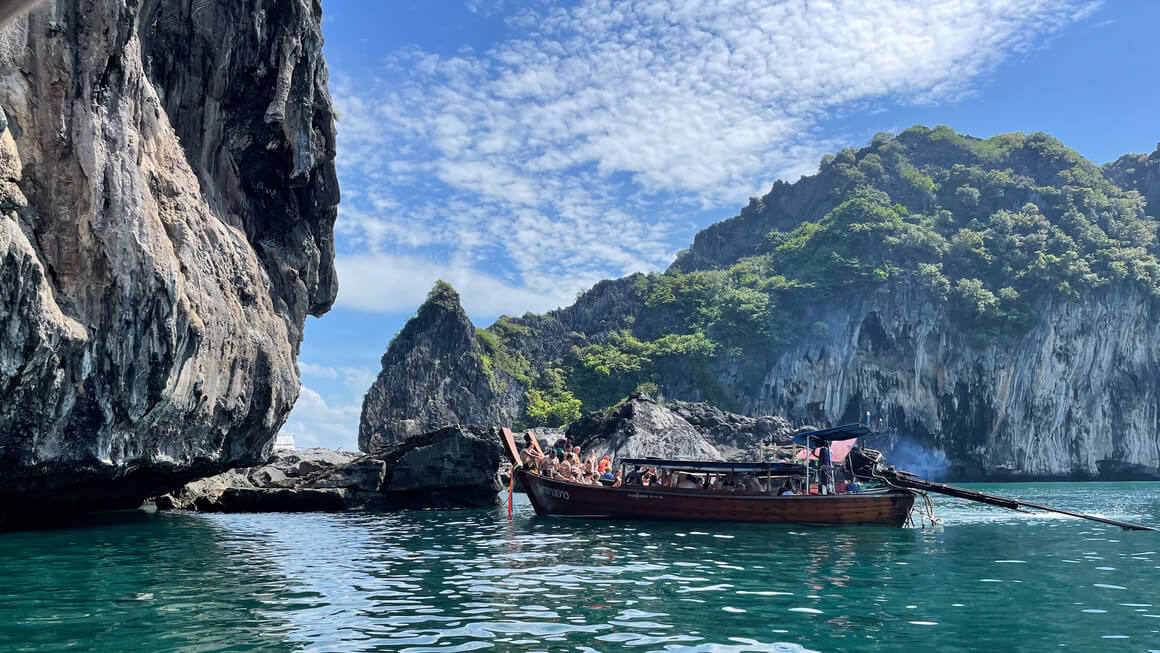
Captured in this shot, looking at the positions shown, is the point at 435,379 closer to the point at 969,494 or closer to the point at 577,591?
the point at 969,494

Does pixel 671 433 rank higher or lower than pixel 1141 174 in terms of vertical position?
lower

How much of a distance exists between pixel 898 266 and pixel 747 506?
2171 inches

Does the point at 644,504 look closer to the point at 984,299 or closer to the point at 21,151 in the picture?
the point at 21,151

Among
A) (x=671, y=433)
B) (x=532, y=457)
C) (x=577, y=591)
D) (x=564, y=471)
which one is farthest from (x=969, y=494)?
(x=671, y=433)

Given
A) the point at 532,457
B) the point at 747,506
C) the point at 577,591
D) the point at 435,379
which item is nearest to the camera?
the point at 577,591

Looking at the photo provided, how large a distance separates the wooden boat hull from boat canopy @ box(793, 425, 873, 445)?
2003 millimetres

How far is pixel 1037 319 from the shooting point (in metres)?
63.8

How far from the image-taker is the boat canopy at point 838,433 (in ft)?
74.4

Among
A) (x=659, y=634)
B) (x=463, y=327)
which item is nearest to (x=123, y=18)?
(x=659, y=634)

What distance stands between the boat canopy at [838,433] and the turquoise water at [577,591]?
13.6ft

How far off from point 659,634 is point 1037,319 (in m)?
66.9

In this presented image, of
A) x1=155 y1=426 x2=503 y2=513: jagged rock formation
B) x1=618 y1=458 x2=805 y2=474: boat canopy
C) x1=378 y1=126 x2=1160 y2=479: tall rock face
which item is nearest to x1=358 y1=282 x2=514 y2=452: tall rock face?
x1=378 y1=126 x2=1160 y2=479: tall rock face

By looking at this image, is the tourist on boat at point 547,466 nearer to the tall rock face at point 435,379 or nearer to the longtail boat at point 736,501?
the longtail boat at point 736,501

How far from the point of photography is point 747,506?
72.2 ft
